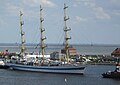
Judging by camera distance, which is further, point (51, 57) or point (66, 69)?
point (51, 57)

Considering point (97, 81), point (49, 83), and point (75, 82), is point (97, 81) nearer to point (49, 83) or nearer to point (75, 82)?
point (75, 82)

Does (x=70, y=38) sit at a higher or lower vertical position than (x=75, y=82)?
higher

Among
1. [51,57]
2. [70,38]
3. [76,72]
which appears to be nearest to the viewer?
[76,72]

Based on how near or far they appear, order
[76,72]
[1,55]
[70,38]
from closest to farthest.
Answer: [76,72]
[70,38]
[1,55]

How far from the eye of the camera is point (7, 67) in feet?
465

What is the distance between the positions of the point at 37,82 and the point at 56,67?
82.2 ft

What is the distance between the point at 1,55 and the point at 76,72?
85.1 metres

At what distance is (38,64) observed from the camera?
419 ft

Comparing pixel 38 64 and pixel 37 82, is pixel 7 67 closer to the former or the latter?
pixel 38 64

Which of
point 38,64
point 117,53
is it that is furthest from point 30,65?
point 117,53

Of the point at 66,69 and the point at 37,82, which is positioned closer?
the point at 37,82

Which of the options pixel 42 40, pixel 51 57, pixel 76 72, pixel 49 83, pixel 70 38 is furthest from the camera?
pixel 51 57

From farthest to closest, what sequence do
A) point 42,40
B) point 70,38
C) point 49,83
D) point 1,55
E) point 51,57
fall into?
point 1,55 → point 51,57 → point 42,40 → point 70,38 → point 49,83

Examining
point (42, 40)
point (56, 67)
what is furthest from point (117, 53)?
point (56, 67)
